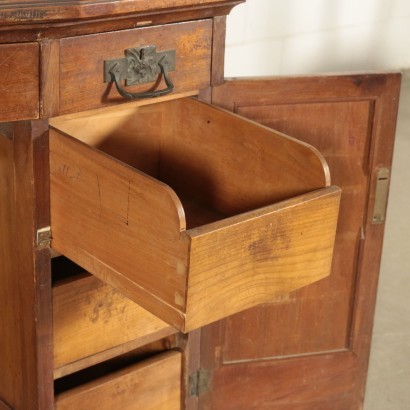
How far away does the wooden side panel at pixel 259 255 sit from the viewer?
1905 millimetres

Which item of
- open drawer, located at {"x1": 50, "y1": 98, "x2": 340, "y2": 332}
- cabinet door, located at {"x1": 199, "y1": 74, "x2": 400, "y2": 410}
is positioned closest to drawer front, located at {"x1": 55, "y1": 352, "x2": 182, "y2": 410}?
cabinet door, located at {"x1": 199, "y1": 74, "x2": 400, "y2": 410}

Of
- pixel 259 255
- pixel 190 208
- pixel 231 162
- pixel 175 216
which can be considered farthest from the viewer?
pixel 190 208

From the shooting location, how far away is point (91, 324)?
2.35m

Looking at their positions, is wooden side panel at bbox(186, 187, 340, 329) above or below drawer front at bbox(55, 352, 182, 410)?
above

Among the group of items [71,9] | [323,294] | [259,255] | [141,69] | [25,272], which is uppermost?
[71,9]

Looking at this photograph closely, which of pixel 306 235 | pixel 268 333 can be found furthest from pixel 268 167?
pixel 268 333

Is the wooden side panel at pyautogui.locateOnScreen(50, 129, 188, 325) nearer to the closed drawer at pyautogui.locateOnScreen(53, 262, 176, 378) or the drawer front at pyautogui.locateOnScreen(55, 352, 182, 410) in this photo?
the closed drawer at pyautogui.locateOnScreen(53, 262, 176, 378)

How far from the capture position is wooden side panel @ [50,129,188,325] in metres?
1.90

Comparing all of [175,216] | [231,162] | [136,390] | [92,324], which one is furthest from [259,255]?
[136,390]

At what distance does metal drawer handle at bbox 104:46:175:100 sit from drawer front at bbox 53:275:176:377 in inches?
17.3

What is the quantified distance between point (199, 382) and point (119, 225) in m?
0.75

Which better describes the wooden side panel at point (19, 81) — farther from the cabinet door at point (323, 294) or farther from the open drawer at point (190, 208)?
the cabinet door at point (323, 294)

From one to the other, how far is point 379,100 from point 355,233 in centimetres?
34

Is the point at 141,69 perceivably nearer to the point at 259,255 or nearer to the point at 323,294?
the point at 259,255
